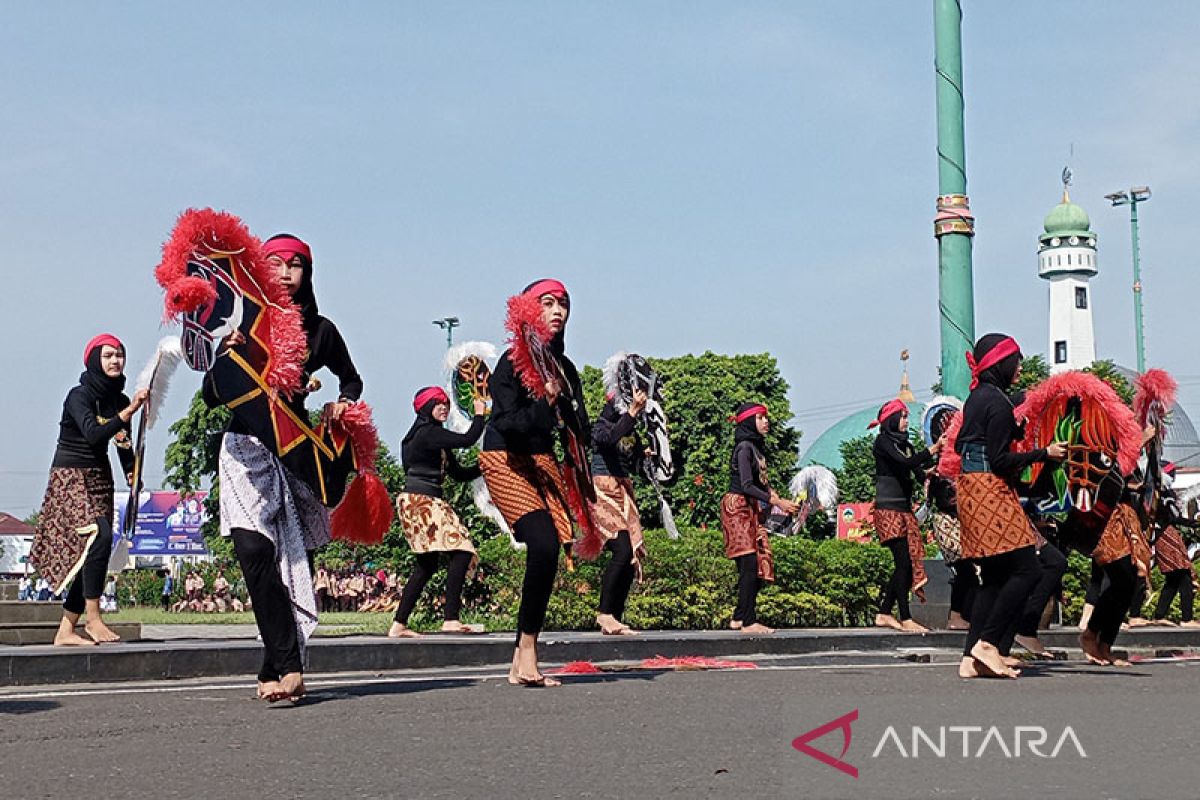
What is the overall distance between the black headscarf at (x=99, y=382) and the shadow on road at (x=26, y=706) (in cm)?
330

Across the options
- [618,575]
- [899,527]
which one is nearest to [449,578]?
[618,575]

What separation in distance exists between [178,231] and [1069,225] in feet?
447

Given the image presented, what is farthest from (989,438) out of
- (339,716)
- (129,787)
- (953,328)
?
(953,328)

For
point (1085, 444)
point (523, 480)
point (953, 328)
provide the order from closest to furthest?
point (523, 480) → point (1085, 444) → point (953, 328)

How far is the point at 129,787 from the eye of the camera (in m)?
5.01

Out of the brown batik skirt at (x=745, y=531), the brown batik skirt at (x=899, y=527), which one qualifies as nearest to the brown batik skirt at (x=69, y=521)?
the brown batik skirt at (x=745, y=531)

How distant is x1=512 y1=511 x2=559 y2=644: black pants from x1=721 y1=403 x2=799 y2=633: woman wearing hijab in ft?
16.4

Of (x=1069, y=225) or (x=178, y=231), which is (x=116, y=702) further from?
(x=1069, y=225)

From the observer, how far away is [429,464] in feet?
40.3

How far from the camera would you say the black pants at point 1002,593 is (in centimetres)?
898

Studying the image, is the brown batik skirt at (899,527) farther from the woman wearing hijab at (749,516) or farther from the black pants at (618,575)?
the black pants at (618,575)

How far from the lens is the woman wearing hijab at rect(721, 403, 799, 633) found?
13242 millimetres

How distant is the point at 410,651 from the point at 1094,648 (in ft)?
14.5

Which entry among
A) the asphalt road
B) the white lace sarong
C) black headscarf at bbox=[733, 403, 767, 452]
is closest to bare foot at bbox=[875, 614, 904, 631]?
black headscarf at bbox=[733, 403, 767, 452]
